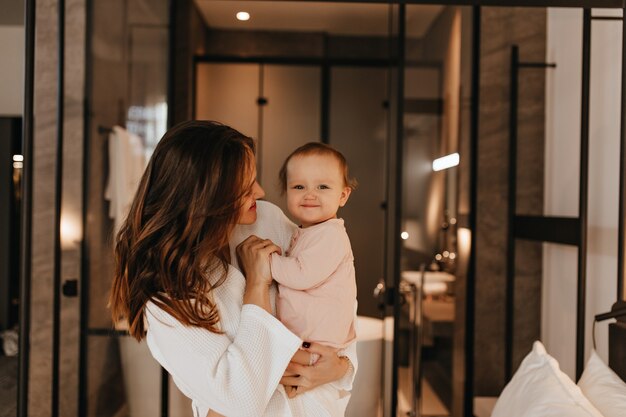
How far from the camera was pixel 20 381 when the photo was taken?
1336 millimetres

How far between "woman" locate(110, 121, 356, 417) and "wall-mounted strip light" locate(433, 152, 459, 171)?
1.86 meters

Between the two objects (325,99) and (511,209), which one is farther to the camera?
(325,99)

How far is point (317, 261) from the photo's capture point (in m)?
1.38

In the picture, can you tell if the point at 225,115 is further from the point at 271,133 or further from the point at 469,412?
the point at 469,412

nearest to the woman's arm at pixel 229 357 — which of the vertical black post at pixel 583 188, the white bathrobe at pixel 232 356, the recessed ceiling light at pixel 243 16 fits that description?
the white bathrobe at pixel 232 356

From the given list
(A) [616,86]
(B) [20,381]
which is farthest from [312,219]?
(A) [616,86]

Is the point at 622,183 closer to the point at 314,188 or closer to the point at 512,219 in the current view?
the point at 314,188

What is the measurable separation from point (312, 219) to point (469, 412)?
195cm

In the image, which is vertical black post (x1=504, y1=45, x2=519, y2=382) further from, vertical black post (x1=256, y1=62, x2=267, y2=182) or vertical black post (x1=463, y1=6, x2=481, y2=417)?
vertical black post (x1=256, y1=62, x2=267, y2=182)

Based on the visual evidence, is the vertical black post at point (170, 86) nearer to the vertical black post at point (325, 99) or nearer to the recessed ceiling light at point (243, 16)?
the recessed ceiling light at point (243, 16)

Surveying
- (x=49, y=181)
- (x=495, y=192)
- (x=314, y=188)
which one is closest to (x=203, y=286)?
(x=314, y=188)

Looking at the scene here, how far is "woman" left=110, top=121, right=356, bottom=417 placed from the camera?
1.24m

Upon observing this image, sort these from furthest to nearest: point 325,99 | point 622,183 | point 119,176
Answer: point 325,99 < point 119,176 < point 622,183

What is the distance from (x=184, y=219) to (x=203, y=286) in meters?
0.14
